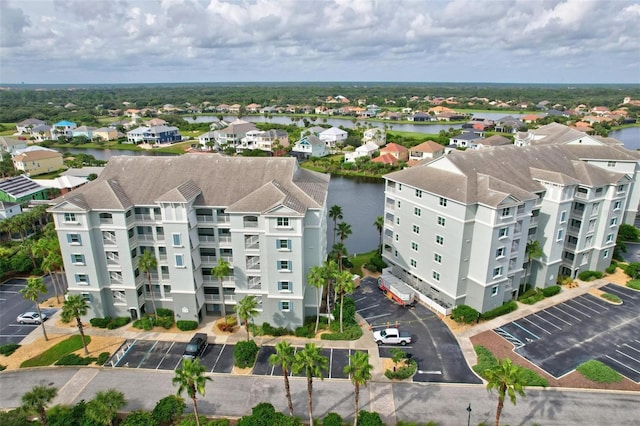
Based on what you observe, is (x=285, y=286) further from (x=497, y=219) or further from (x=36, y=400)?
(x=497, y=219)

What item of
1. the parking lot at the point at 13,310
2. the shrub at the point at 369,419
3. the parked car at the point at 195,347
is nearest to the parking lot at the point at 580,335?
the shrub at the point at 369,419

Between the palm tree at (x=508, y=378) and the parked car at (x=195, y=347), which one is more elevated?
the palm tree at (x=508, y=378)

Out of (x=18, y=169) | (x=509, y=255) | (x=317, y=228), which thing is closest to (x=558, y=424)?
(x=509, y=255)

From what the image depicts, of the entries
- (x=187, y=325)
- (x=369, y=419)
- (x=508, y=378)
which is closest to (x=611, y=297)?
(x=508, y=378)

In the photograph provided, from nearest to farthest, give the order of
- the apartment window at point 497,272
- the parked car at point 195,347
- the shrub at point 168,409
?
1. the shrub at point 168,409
2. the parked car at point 195,347
3. the apartment window at point 497,272

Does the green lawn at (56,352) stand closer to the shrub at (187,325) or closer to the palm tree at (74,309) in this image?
the palm tree at (74,309)

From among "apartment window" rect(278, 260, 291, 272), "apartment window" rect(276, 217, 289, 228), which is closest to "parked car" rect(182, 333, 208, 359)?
"apartment window" rect(278, 260, 291, 272)

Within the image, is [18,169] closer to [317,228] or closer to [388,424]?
[317,228]
